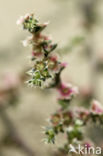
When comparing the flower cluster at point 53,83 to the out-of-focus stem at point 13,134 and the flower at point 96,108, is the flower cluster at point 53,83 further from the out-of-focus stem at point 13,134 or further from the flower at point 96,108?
the out-of-focus stem at point 13,134

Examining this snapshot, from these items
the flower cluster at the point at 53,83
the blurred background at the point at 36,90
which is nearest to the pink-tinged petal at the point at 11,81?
the blurred background at the point at 36,90

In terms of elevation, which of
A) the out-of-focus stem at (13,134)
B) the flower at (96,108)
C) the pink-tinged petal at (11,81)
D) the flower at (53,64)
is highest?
the pink-tinged petal at (11,81)

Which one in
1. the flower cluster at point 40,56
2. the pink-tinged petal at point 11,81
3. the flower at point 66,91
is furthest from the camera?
the pink-tinged petal at point 11,81

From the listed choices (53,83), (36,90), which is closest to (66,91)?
(53,83)

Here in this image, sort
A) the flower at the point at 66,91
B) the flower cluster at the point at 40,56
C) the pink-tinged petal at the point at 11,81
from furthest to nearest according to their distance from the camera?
the pink-tinged petal at the point at 11,81, the flower at the point at 66,91, the flower cluster at the point at 40,56

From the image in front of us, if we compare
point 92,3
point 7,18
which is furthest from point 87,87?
point 7,18

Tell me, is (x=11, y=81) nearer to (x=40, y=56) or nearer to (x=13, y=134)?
(x=13, y=134)

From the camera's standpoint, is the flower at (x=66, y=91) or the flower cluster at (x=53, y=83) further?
the flower at (x=66, y=91)

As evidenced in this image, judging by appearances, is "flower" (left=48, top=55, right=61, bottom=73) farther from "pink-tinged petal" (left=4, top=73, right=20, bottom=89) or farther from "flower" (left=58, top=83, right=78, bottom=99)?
"pink-tinged petal" (left=4, top=73, right=20, bottom=89)

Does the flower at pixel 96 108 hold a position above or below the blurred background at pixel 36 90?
below
